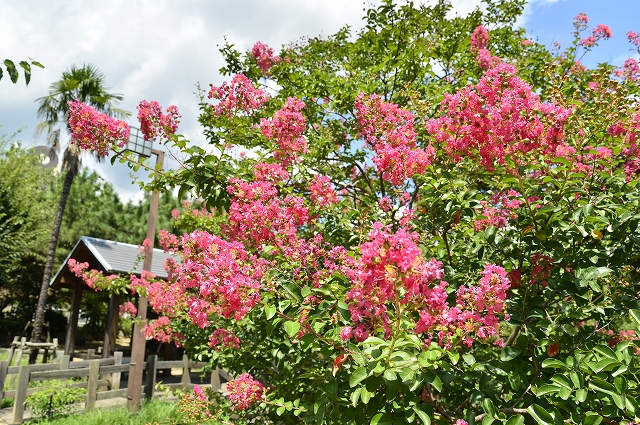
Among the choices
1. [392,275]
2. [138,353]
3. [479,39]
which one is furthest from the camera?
[138,353]

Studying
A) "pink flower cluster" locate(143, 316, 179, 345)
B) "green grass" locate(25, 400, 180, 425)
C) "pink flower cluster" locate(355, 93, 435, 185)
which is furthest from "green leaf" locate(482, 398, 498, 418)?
"green grass" locate(25, 400, 180, 425)

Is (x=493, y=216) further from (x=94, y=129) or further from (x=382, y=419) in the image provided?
(x=94, y=129)

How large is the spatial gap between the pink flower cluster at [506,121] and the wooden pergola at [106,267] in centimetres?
1022

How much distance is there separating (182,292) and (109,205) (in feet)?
61.4

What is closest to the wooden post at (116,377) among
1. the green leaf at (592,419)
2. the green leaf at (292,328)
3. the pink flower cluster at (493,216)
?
the green leaf at (292,328)

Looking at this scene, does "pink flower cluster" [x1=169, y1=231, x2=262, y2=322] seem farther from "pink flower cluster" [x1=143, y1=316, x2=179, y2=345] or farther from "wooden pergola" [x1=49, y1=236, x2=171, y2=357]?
"wooden pergola" [x1=49, y1=236, x2=171, y2=357]

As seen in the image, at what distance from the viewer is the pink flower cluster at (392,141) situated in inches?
93.3

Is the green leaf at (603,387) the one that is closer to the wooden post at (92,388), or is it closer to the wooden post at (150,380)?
the wooden post at (92,388)

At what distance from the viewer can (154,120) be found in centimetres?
296

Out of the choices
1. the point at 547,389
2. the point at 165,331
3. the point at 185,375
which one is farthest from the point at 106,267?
the point at 547,389

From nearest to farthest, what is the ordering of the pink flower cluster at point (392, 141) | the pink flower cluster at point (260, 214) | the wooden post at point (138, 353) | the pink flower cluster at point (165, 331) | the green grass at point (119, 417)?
the pink flower cluster at point (392, 141), the pink flower cluster at point (260, 214), the pink flower cluster at point (165, 331), the green grass at point (119, 417), the wooden post at point (138, 353)

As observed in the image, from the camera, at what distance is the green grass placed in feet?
19.1

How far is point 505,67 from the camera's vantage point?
211 centimetres

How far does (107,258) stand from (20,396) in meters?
5.52
